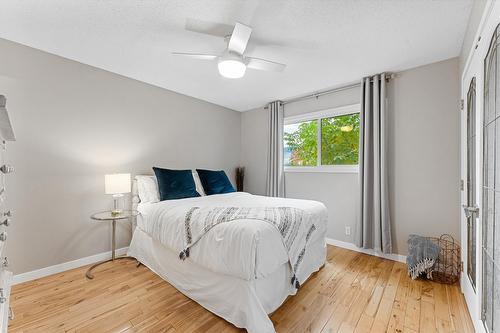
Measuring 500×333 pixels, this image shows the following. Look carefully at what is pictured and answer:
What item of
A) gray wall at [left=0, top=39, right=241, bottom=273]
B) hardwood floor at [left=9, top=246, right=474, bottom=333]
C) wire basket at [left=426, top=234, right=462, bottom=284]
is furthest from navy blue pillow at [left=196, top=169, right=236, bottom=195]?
wire basket at [left=426, top=234, right=462, bottom=284]

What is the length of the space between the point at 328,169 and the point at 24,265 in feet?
12.8

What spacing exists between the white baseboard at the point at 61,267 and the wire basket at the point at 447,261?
12.5 ft

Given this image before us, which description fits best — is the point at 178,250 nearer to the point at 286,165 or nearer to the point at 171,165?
the point at 171,165

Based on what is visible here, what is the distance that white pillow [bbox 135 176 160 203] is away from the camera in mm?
2864

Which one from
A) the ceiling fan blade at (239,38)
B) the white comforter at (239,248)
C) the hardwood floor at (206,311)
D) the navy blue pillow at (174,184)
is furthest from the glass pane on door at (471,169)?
the navy blue pillow at (174,184)

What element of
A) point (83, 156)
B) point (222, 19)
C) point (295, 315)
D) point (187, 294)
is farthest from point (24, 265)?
point (222, 19)

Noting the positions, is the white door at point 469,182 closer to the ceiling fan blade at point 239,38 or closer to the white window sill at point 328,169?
the white window sill at point 328,169

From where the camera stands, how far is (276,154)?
4047 millimetres

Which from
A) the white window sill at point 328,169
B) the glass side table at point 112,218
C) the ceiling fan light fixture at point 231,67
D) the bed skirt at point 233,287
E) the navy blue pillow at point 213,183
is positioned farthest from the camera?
the navy blue pillow at point 213,183

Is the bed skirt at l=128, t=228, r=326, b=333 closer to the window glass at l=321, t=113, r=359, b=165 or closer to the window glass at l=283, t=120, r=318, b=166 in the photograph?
the window glass at l=321, t=113, r=359, b=165

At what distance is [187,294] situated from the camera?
6.66 ft

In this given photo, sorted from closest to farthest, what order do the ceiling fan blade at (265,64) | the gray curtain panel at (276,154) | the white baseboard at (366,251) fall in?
the ceiling fan blade at (265,64)
the white baseboard at (366,251)
the gray curtain panel at (276,154)

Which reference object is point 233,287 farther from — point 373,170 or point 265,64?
point 373,170

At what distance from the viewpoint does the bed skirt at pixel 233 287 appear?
156cm
